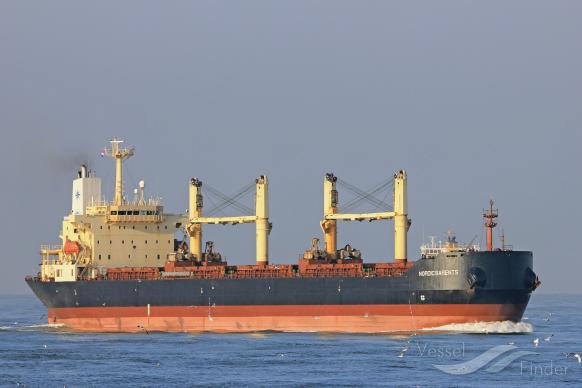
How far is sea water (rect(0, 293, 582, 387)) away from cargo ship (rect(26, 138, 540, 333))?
55.1 inches

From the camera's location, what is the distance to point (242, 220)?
76938 millimetres

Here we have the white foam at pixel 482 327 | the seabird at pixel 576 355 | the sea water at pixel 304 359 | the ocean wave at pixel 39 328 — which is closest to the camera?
the sea water at pixel 304 359

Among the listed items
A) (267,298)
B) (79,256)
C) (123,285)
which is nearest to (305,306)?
(267,298)

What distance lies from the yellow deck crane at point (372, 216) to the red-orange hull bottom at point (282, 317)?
15.5 ft

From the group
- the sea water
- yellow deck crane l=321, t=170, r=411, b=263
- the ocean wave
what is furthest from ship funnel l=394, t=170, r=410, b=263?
the ocean wave

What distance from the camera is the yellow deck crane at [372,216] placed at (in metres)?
70.8

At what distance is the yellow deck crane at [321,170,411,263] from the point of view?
7081cm

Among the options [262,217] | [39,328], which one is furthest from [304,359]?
[39,328]

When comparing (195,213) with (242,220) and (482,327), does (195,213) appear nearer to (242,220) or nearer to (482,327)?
(242,220)

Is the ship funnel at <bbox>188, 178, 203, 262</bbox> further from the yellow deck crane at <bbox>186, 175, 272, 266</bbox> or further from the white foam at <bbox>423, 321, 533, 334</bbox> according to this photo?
the white foam at <bbox>423, 321, 533, 334</bbox>

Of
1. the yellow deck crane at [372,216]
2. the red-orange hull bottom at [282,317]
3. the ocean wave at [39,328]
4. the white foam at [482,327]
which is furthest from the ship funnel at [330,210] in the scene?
the ocean wave at [39,328]

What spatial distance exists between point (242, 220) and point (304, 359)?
22.1 m

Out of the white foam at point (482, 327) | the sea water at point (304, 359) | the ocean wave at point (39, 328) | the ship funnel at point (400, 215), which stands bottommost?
the sea water at point (304, 359)

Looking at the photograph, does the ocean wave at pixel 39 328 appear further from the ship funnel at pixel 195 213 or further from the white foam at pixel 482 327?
the white foam at pixel 482 327
